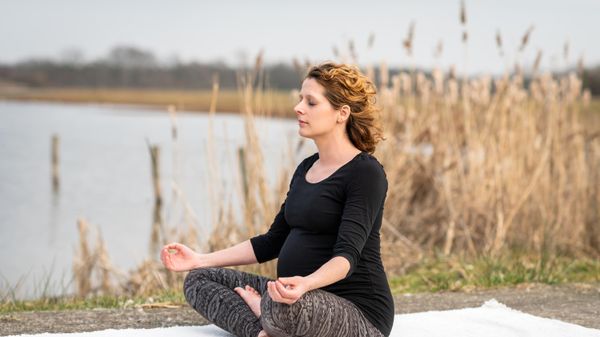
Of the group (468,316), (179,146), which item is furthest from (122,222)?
(468,316)

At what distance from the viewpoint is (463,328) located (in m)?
3.39

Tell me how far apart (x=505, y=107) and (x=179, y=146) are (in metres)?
2.22

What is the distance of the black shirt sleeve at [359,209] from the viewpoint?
2.57m

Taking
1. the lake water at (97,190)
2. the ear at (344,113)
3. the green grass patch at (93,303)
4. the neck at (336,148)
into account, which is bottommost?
the lake water at (97,190)

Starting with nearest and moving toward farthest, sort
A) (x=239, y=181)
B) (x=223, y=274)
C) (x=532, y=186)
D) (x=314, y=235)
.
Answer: (x=314, y=235) < (x=223, y=274) < (x=239, y=181) < (x=532, y=186)

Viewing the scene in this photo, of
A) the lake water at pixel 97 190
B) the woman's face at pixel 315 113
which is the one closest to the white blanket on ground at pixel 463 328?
the woman's face at pixel 315 113

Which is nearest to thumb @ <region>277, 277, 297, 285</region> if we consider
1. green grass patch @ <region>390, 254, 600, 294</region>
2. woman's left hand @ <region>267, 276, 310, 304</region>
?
woman's left hand @ <region>267, 276, 310, 304</region>

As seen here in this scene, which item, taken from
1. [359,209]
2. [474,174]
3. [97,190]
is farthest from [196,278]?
[97,190]

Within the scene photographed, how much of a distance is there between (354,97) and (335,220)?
376mm

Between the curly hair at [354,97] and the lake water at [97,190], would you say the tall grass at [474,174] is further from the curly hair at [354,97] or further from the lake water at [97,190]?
the curly hair at [354,97]

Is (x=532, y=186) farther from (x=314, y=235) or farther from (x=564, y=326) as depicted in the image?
(x=314, y=235)

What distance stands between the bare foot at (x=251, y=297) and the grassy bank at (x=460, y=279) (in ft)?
3.12

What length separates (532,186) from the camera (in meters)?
5.97

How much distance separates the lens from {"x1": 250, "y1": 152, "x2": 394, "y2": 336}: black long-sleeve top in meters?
Answer: 2.61
